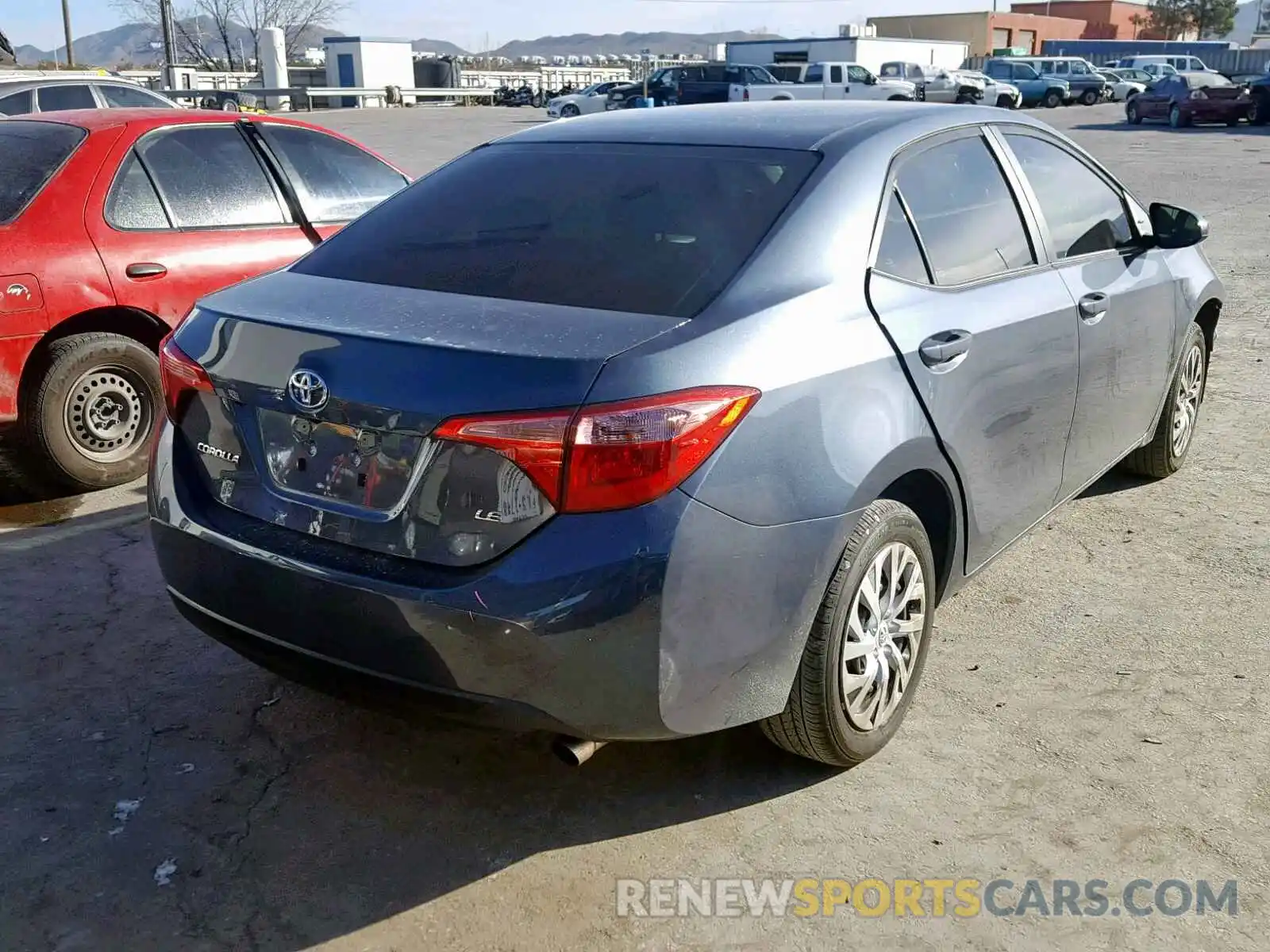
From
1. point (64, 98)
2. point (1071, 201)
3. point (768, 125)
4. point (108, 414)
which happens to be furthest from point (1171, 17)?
point (768, 125)

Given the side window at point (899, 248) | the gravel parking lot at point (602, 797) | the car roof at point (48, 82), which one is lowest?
the gravel parking lot at point (602, 797)

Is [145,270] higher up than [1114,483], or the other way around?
[145,270]

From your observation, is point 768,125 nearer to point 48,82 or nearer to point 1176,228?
point 1176,228

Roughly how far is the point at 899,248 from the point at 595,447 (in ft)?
4.16

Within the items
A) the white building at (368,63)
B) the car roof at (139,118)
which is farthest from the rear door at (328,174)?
the white building at (368,63)

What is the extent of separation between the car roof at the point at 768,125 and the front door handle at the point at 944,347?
0.58 metres

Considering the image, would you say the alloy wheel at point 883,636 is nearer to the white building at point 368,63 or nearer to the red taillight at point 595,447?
the red taillight at point 595,447

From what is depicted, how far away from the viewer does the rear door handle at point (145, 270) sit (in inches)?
216

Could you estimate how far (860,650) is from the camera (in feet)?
10.3

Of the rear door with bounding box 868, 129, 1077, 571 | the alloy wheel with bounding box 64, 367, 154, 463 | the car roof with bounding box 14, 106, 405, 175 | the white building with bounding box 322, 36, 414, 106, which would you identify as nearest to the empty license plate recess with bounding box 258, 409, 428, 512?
the rear door with bounding box 868, 129, 1077, 571

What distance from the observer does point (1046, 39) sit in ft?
310

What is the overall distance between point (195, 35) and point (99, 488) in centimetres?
8471

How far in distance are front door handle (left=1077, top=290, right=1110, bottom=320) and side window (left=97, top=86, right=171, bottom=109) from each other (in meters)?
14.3

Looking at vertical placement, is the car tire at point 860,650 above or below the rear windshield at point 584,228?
below
